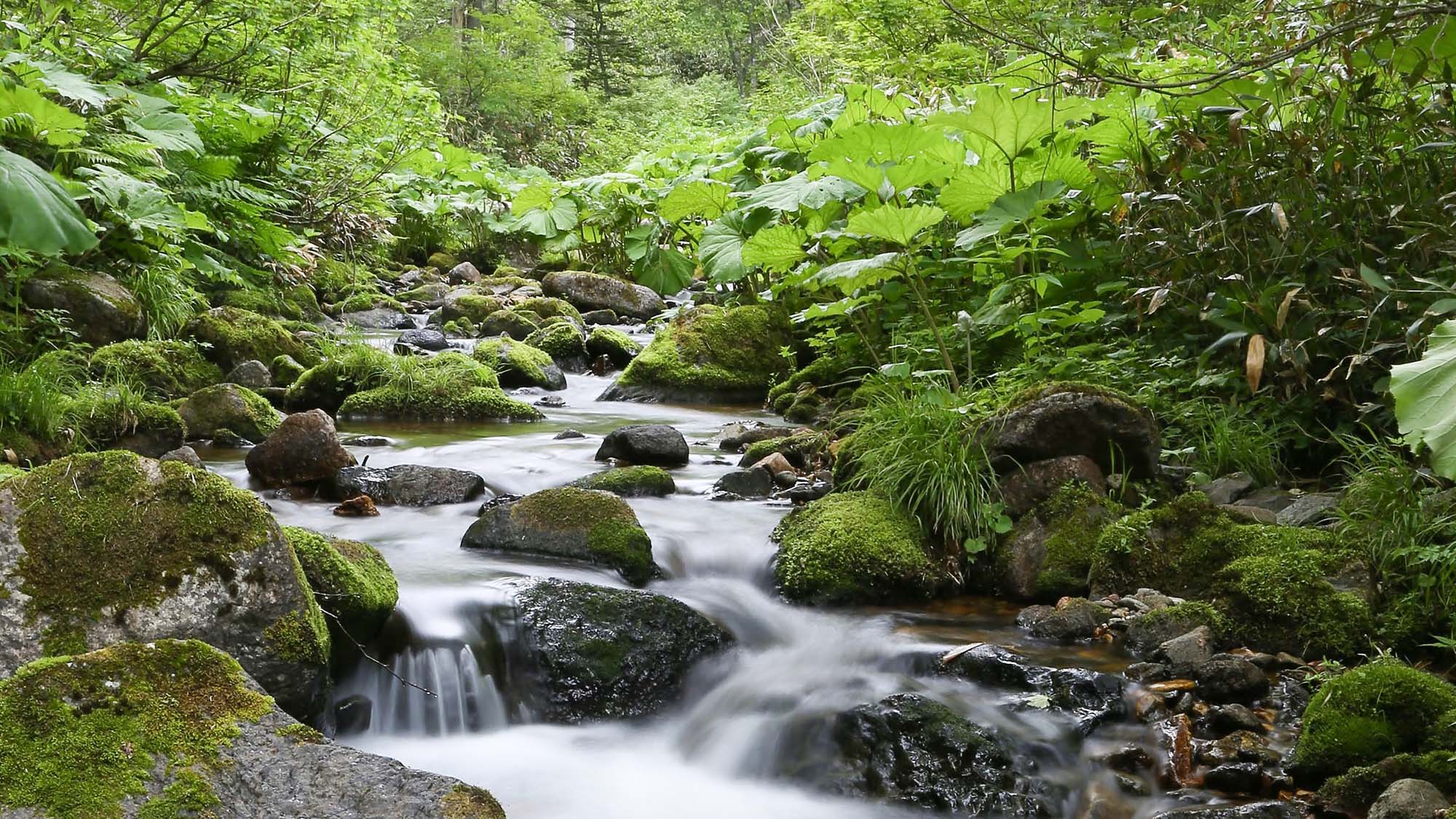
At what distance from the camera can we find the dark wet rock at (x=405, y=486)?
5.43m

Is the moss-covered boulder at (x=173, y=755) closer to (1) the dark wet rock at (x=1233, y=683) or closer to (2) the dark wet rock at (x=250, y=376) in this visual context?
(1) the dark wet rock at (x=1233, y=683)

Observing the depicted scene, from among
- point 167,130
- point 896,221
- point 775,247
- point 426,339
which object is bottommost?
point 426,339

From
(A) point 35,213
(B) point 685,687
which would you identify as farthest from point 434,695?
(A) point 35,213

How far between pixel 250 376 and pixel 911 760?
6112 millimetres

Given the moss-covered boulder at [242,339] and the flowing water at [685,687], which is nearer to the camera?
the flowing water at [685,687]

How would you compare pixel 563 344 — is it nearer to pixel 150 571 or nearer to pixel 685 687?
pixel 685 687

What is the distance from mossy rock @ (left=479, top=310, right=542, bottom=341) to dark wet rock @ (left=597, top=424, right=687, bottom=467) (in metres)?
4.42

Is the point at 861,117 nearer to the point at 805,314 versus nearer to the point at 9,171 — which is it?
the point at 805,314

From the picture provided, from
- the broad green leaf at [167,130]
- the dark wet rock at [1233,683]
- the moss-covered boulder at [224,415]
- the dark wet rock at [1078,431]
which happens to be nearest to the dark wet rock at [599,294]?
the broad green leaf at [167,130]

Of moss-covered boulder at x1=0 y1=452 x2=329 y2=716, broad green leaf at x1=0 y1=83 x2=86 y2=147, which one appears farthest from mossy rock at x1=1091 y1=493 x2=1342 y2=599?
broad green leaf at x1=0 y1=83 x2=86 y2=147

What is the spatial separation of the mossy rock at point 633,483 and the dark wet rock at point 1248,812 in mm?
3247

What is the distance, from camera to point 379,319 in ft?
36.3

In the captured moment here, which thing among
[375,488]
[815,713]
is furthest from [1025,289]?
[375,488]

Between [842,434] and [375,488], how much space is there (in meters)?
2.75
